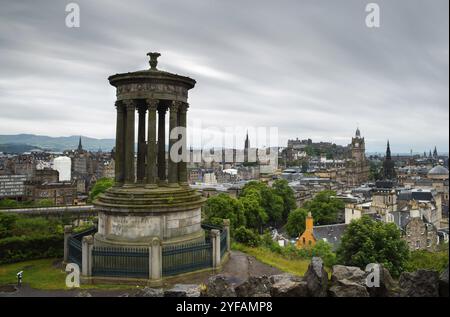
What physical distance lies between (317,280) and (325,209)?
7332 cm

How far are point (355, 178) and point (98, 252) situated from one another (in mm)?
164870

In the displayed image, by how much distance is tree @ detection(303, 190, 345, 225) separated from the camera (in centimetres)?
7688

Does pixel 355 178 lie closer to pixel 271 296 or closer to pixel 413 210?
pixel 413 210

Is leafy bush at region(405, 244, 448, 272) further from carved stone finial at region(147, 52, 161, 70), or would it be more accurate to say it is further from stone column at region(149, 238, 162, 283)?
carved stone finial at region(147, 52, 161, 70)

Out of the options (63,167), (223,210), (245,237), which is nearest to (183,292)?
(245,237)

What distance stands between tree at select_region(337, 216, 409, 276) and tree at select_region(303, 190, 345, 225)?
43.3m

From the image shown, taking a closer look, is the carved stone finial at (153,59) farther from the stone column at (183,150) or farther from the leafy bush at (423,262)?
the leafy bush at (423,262)

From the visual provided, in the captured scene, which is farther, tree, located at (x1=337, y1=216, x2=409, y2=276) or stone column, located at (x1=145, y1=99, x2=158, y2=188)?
tree, located at (x1=337, y1=216, x2=409, y2=276)

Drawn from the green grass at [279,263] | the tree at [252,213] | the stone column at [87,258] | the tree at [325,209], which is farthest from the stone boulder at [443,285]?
the tree at [325,209]

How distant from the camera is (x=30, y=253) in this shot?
2023 centimetres

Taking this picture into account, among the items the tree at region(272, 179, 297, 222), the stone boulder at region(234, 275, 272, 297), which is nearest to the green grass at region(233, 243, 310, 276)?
the stone boulder at region(234, 275, 272, 297)
